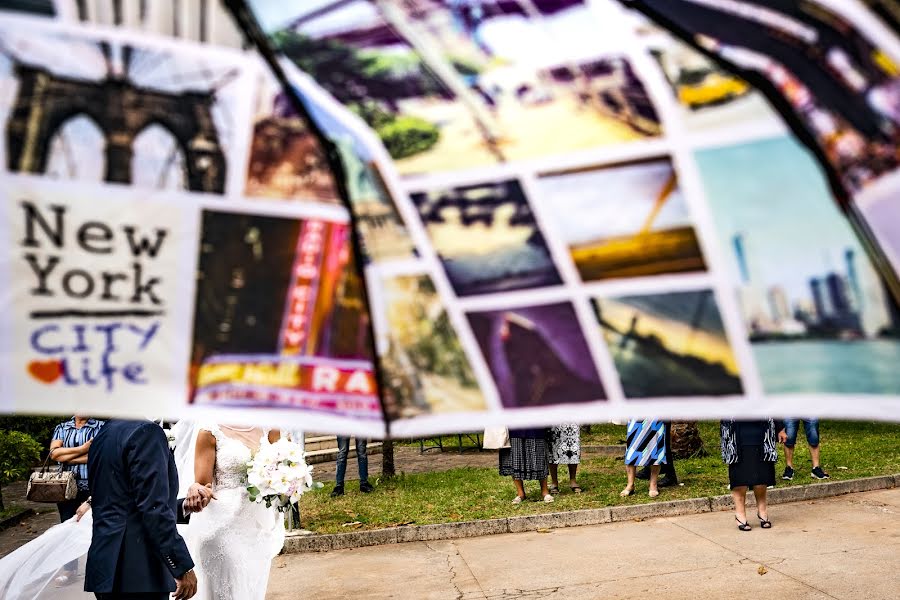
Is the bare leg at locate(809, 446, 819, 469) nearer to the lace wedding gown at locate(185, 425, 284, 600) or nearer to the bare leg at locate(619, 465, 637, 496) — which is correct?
the bare leg at locate(619, 465, 637, 496)

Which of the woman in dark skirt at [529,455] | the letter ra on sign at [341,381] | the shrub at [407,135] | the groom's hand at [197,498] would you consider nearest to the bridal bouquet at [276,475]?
the groom's hand at [197,498]

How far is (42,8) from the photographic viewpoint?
5.83 ft

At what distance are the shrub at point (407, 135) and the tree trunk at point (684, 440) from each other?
12.4 m

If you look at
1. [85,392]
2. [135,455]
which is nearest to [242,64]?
[85,392]

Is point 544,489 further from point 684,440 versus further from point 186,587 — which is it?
point 186,587

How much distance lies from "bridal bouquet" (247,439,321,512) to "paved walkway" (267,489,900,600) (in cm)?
223

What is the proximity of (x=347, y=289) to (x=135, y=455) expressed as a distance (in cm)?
318

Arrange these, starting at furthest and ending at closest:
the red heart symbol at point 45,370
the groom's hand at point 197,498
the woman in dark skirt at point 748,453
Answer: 1. the woman in dark skirt at point 748,453
2. the groom's hand at point 197,498
3. the red heart symbol at point 45,370

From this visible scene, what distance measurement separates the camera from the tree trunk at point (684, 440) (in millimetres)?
13766

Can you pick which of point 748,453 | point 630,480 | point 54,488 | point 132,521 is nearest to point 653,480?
point 630,480

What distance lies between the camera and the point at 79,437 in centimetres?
788

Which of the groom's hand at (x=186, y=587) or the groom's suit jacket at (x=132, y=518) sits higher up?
the groom's suit jacket at (x=132, y=518)

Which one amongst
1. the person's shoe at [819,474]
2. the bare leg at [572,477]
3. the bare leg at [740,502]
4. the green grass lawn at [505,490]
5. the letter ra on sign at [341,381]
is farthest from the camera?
the bare leg at [572,477]

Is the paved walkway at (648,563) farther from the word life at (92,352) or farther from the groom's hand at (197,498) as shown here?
the word life at (92,352)
